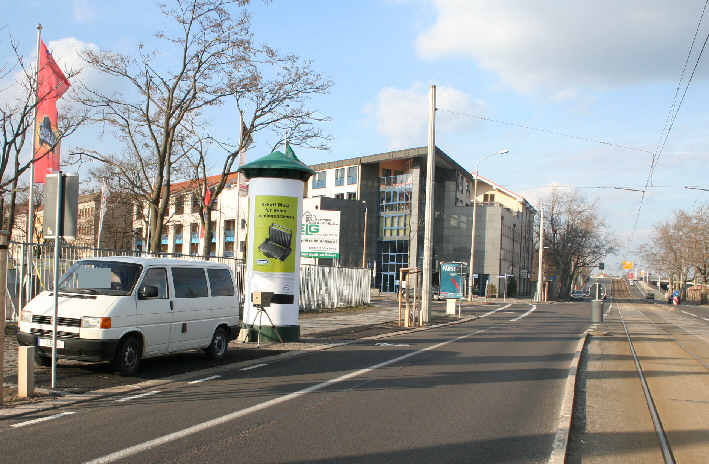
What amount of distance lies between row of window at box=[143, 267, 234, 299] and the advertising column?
2540mm

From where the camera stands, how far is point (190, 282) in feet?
37.7

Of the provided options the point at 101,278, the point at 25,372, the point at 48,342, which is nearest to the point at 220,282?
the point at 101,278

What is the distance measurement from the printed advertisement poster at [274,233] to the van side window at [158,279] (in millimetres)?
4619

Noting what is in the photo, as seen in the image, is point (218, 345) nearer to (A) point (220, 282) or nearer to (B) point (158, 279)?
(A) point (220, 282)

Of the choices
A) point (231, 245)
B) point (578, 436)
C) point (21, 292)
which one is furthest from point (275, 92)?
point (231, 245)

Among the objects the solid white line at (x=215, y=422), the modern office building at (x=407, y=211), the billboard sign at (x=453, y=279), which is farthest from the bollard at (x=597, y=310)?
the modern office building at (x=407, y=211)

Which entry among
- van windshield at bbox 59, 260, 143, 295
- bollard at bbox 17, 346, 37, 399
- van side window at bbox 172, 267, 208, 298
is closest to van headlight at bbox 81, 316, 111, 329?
Answer: van windshield at bbox 59, 260, 143, 295

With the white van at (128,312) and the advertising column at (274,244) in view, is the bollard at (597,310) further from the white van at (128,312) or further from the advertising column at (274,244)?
the white van at (128,312)

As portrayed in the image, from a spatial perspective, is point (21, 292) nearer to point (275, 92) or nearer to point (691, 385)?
point (275, 92)

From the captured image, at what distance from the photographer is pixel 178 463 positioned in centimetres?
540

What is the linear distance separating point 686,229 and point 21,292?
91.0 m

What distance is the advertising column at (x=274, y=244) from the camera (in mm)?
15344

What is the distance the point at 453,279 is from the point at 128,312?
870 inches

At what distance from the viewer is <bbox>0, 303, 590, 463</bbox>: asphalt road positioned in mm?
5848
